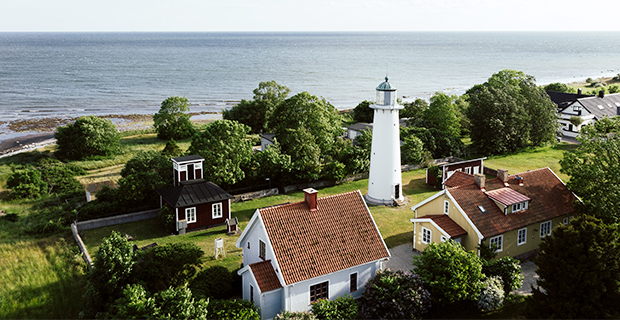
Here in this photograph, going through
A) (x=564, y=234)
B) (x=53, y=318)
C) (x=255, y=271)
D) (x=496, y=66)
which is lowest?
(x=53, y=318)

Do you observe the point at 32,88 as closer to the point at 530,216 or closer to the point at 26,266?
the point at 26,266

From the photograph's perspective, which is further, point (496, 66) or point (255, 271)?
point (496, 66)

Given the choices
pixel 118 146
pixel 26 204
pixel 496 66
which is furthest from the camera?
pixel 496 66

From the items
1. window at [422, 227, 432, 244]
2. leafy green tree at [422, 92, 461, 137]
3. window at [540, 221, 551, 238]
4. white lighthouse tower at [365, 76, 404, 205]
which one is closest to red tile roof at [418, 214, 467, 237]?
window at [422, 227, 432, 244]

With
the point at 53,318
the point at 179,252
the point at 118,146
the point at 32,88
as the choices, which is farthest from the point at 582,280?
the point at 32,88

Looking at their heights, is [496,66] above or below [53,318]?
above

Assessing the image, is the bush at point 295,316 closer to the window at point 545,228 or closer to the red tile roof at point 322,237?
the red tile roof at point 322,237

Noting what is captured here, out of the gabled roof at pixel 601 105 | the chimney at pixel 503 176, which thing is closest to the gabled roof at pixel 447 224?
the chimney at pixel 503 176
